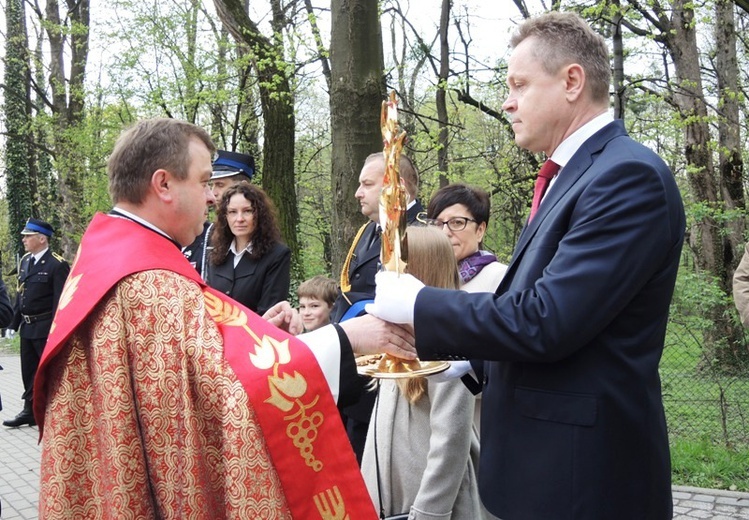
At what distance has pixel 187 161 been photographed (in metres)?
2.13

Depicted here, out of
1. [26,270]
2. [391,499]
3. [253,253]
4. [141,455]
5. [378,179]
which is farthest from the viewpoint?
[26,270]

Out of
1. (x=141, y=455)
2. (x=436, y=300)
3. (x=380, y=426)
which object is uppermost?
(x=436, y=300)

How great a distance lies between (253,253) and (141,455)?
2775 mm

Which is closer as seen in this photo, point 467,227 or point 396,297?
point 396,297

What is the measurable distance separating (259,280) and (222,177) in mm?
1021

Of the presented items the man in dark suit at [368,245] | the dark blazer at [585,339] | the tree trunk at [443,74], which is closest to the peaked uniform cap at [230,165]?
the man in dark suit at [368,245]

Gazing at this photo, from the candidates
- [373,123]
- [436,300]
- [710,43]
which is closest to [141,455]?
[436,300]

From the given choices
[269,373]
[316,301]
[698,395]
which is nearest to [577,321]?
[269,373]

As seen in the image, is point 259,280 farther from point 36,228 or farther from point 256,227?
point 36,228

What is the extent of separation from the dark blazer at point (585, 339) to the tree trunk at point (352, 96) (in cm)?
394

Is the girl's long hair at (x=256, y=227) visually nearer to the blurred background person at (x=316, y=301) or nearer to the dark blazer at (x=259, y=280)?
the dark blazer at (x=259, y=280)

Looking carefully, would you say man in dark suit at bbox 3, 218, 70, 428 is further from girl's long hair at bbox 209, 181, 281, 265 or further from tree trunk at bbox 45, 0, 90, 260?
tree trunk at bbox 45, 0, 90, 260

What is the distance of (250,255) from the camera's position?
4.61 metres

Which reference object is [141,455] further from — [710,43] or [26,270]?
[710,43]
